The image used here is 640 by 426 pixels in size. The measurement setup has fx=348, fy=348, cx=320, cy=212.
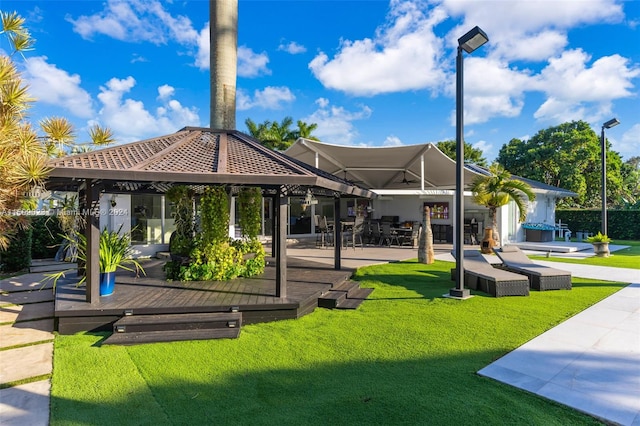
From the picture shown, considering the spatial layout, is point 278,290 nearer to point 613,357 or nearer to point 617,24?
point 613,357

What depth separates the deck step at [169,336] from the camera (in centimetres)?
430

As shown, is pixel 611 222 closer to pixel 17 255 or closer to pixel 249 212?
pixel 249 212

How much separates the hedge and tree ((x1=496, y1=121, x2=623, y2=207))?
3.14m

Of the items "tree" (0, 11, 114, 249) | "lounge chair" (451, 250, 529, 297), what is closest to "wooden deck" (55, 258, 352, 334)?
"tree" (0, 11, 114, 249)

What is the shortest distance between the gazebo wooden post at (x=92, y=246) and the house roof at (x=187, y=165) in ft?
1.11

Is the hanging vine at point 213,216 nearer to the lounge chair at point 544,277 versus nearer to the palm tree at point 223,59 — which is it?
the palm tree at point 223,59

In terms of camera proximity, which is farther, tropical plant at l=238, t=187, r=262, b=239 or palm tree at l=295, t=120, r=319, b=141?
palm tree at l=295, t=120, r=319, b=141

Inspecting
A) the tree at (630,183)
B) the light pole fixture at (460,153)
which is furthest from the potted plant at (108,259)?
the tree at (630,183)

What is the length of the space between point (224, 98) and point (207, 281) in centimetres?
619

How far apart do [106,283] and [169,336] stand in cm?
177

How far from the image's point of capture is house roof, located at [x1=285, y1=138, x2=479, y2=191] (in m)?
13.1

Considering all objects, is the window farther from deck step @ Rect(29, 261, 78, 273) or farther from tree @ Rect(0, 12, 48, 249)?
tree @ Rect(0, 12, 48, 249)

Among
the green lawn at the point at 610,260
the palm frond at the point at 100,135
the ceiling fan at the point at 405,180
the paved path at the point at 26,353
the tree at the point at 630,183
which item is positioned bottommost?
the paved path at the point at 26,353

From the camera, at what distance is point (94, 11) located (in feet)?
35.8
